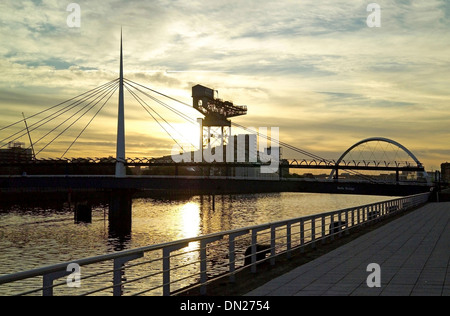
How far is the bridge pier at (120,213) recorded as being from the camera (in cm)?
7343

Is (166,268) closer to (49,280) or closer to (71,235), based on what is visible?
→ (49,280)

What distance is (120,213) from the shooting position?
81.2 metres

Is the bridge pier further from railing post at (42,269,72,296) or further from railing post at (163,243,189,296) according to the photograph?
railing post at (42,269,72,296)

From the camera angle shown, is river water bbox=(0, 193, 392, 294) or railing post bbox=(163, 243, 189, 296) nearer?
railing post bbox=(163, 243, 189, 296)

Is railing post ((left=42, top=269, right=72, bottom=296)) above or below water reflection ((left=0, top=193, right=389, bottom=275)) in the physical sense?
above

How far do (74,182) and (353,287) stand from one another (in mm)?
78516

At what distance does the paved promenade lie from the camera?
11164 millimetres

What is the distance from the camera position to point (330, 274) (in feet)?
43.8

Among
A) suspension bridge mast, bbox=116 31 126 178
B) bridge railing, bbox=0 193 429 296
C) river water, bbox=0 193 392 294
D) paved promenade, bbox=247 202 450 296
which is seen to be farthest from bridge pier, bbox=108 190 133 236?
paved promenade, bbox=247 202 450 296

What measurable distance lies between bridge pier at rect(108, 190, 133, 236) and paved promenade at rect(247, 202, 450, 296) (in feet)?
174

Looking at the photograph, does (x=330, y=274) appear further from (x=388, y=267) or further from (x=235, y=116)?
(x=235, y=116)

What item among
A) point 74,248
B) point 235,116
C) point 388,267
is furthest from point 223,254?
point 235,116

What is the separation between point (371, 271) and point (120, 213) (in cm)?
7080

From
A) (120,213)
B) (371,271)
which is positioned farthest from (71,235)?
(371,271)
